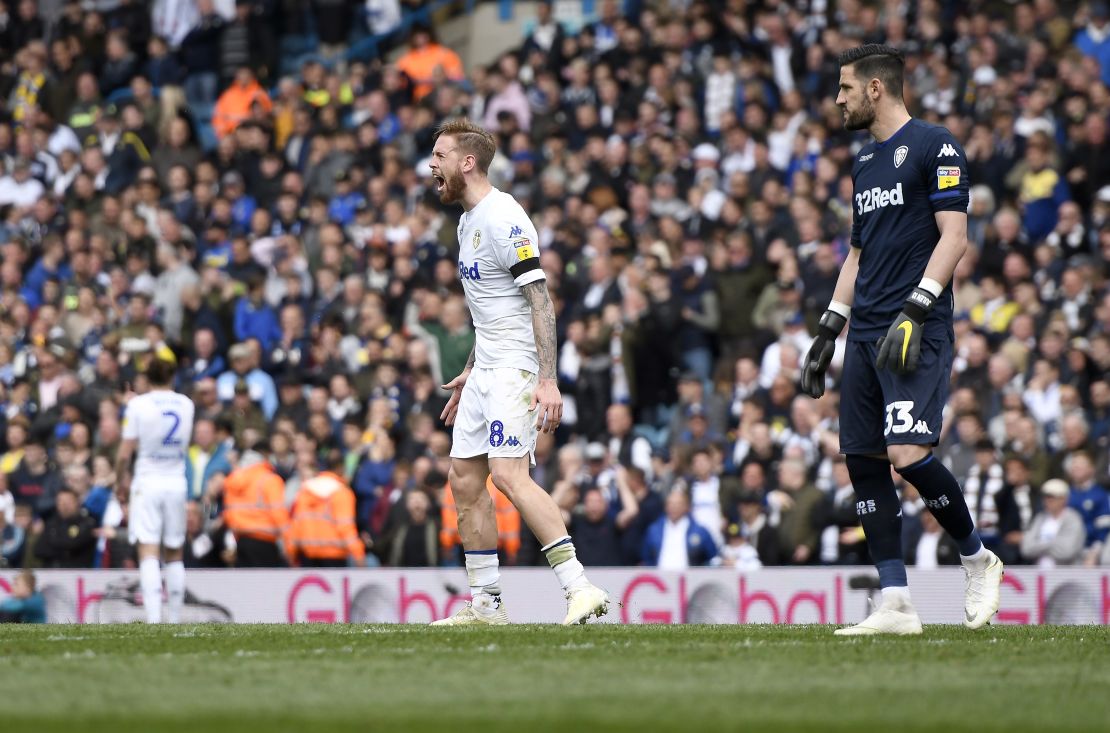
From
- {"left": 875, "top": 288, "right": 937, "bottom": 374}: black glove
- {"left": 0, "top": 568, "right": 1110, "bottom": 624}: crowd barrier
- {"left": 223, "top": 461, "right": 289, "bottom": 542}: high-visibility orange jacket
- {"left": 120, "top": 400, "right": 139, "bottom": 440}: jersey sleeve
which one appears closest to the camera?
{"left": 875, "top": 288, "right": 937, "bottom": 374}: black glove

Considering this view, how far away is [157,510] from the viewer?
1423 centimetres

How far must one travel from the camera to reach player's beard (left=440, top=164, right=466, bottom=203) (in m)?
9.34

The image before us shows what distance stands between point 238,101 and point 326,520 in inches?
371

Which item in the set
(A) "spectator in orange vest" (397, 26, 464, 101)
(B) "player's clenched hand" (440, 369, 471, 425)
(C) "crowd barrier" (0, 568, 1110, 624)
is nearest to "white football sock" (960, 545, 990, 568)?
(B) "player's clenched hand" (440, 369, 471, 425)

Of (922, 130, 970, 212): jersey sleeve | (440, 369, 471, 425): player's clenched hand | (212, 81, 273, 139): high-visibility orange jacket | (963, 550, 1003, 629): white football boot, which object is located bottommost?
(963, 550, 1003, 629): white football boot

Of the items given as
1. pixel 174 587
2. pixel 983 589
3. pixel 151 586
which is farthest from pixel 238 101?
pixel 983 589

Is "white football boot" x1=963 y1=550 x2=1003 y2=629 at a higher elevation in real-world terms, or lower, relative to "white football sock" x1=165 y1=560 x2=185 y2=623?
higher

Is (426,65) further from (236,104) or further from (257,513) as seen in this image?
(257,513)

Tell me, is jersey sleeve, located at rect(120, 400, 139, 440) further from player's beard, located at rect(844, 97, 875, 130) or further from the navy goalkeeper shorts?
player's beard, located at rect(844, 97, 875, 130)

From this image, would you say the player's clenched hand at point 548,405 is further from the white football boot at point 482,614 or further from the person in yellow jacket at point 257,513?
the person in yellow jacket at point 257,513

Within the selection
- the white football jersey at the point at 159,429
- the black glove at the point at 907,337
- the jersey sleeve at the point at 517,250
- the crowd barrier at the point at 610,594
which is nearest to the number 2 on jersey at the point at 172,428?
the white football jersey at the point at 159,429

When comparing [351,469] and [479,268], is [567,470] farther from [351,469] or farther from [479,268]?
[479,268]

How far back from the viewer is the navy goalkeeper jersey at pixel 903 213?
320 inches

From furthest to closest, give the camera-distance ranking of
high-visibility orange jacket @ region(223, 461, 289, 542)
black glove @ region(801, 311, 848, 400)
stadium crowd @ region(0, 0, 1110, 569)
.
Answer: high-visibility orange jacket @ region(223, 461, 289, 542) < stadium crowd @ region(0, 0, 1110, 569) < black glove @ region(801, 311, 848, 400)
